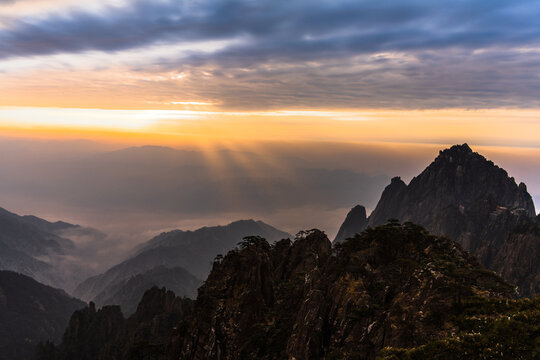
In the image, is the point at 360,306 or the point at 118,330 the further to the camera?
the point at 118,330

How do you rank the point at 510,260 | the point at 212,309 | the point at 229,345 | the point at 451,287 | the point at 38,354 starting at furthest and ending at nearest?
1. the point at 38,354
2. the point at 510,260
3. the point at 212,309
4. the point at 229,345
5. the point at 451,287

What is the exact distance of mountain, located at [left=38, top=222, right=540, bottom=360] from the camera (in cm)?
3609

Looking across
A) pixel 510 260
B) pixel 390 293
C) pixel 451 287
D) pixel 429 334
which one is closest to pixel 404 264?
pixel 390 293

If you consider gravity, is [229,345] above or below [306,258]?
below

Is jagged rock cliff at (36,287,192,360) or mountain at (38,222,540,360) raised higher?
mountain at (38,222,540,360)

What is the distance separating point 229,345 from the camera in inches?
2434

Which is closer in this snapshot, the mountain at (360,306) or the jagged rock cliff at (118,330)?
the mountain at (360,306)

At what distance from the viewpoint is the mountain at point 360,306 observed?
118 ft

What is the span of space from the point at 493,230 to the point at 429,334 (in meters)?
175

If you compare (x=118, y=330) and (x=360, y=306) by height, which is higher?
(x=360, y=306)

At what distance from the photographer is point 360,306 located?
156 ft

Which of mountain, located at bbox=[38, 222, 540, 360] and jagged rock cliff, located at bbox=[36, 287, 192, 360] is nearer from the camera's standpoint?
mountain, located at bbox=[38, 222, 540, 360]

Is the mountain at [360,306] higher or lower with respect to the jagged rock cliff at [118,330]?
higher

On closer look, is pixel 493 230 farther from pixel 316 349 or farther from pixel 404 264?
pixel 316 349
